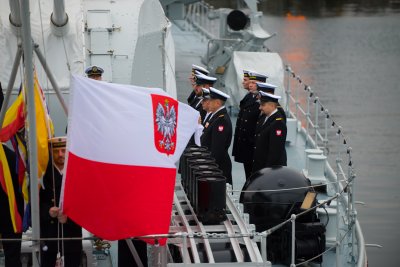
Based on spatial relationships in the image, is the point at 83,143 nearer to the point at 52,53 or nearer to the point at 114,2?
the point at 52,53

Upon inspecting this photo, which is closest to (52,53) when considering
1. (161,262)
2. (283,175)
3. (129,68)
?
(129,68)

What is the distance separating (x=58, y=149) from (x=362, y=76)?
2539cm

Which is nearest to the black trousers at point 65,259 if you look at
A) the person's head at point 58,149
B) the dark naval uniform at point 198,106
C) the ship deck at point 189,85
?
the person's head at point 58,149

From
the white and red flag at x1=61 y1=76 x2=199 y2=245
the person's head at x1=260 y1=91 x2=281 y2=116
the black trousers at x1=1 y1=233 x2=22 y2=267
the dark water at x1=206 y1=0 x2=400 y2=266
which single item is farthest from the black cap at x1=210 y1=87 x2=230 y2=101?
the dark water at x1=206 y1=0 x2=400 y2=266

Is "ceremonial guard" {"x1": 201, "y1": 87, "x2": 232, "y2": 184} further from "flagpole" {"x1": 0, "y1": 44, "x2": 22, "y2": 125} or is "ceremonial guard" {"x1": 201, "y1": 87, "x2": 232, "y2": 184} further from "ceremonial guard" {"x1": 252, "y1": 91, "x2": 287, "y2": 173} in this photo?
"flagpole" {"x1": 0, "y1": 44, "x2": 22, "y2": 125}

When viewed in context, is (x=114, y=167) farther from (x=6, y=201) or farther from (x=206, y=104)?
(x=206, y=104)

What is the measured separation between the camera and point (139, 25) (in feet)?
31.8

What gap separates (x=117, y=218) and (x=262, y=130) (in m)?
3.63

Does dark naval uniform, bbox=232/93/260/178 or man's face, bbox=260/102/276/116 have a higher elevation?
man's face, bbox=260/102/276/116

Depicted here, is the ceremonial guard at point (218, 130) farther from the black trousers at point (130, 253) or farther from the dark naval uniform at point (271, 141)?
the black trousers at point (130, 253)

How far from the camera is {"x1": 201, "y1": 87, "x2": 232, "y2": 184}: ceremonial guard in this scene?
9.10 metres

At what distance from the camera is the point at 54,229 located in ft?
21.3

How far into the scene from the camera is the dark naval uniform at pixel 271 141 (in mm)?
9008

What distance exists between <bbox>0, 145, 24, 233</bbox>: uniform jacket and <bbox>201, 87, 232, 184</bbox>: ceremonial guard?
2.83 m
